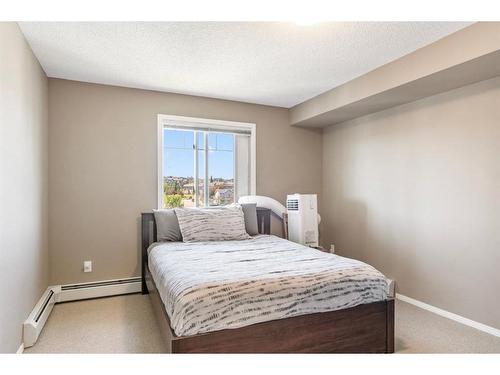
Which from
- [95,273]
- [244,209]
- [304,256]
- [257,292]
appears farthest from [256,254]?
[95,273]

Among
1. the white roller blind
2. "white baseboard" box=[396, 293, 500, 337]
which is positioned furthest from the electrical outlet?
"white baseboard" box=[396, 293, 500, 337]

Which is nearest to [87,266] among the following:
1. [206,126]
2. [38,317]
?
[38,317]

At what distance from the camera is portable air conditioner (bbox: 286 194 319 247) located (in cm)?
371

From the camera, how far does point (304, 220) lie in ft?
12.2

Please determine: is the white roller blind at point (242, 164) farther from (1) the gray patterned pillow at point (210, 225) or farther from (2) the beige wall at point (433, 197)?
(2) the beige wall at point (433, 197)

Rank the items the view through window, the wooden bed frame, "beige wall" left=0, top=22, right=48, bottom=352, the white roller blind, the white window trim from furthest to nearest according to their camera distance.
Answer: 1. the white roller blind
2. the view through window
3. the white window trim
4. "beige wall" left=0, top=22, right=48, bottom=352
5. the wooden bed frame

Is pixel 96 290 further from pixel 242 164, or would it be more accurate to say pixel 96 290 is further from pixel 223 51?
pixel 223 51

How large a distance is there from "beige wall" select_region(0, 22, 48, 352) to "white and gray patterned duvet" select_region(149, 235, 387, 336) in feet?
3.10

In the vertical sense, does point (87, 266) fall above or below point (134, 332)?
above

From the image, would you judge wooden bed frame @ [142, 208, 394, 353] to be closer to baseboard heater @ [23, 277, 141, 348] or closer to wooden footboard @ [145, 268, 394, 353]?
wooden footboard @ [145, 268, 394, 353]

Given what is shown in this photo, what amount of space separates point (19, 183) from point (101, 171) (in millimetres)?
1251

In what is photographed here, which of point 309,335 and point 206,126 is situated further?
point 206,126

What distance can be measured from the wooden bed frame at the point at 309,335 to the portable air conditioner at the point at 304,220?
163 cm

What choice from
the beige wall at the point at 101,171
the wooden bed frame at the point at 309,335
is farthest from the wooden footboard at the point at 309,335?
the beige wall at the point at 101,171
